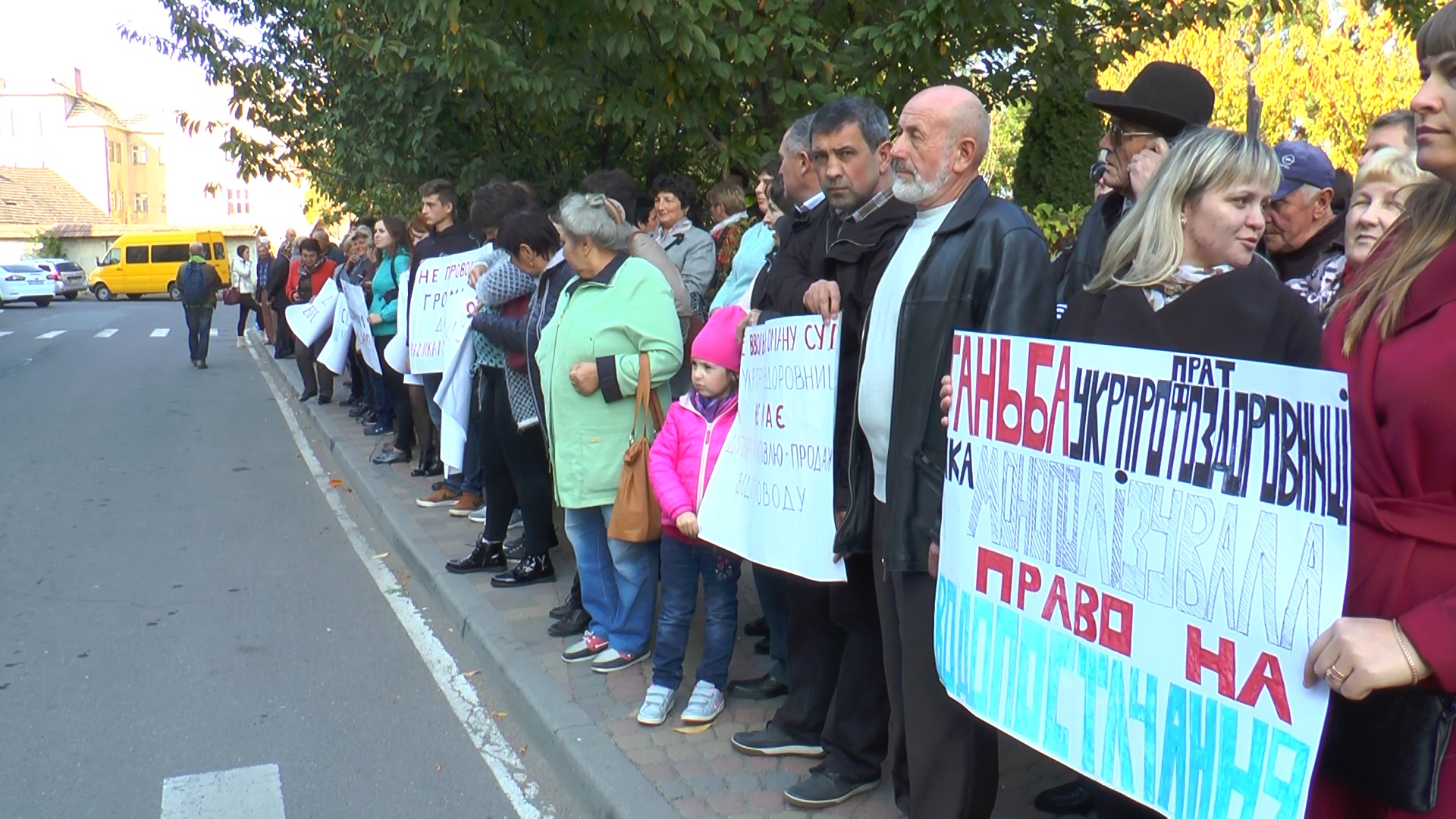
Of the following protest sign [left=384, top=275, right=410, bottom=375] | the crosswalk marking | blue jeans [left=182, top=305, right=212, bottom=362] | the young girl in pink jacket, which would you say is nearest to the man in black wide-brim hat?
the young girl in pink jacket

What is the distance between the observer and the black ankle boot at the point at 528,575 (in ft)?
21.7

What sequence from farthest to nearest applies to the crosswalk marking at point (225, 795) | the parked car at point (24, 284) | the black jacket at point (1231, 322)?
the parked car at point (24, 284)
the crosswalk marking at point (225, 795)
the black jacket at point (1231, 322)

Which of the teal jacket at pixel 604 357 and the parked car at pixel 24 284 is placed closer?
the teal jacket at pixel 604 357

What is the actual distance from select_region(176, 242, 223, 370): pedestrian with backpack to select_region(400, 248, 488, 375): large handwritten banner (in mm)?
12798

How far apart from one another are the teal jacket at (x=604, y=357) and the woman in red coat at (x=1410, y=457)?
3.23m

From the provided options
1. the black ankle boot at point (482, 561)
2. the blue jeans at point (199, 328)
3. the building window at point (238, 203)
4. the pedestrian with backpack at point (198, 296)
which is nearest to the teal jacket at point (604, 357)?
the black ankle boot at point (482, 561)

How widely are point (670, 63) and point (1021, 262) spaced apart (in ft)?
→ 17.1

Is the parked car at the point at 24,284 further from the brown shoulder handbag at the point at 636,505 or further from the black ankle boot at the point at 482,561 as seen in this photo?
the brown shoulder handbag at the point at 636,505

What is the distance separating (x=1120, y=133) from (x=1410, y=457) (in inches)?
79.7

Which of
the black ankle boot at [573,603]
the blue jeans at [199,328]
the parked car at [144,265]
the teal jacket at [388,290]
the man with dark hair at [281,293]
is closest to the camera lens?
the black ankle boot at [573,603]

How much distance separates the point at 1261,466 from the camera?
220cm

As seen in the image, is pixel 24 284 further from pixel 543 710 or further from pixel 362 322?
pixel 543 710

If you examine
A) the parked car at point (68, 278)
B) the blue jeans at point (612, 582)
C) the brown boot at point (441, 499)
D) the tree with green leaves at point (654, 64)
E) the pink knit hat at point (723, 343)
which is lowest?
the parked car at point (68, 278)

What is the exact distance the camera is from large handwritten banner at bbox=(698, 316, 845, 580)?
12.7 ft
